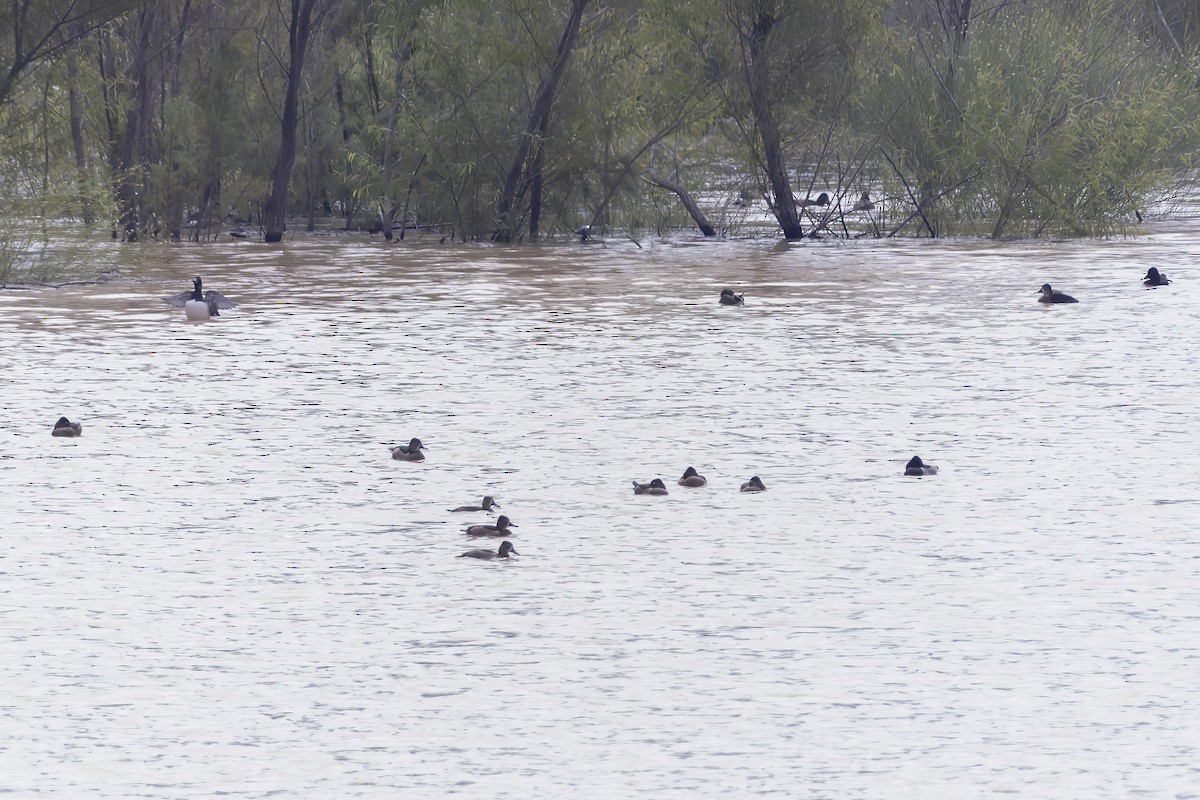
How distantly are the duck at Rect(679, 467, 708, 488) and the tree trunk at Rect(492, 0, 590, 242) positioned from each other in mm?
19702

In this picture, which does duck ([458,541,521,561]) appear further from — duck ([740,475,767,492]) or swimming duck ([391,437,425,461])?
swimming duck ([391,437,425,461])

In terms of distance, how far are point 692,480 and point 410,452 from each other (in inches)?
65.4

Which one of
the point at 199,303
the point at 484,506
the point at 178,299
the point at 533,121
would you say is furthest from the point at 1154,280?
the point at 484,506

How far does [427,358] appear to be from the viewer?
14758mm

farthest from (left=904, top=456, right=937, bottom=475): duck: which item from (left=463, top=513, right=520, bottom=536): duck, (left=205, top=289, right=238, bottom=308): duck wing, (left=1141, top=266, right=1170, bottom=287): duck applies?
(left=1141, top=266, right=1170, bottom=287): duck

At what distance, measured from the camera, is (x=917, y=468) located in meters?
9.45

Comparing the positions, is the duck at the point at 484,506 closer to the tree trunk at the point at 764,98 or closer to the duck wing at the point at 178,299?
the duck wing at the point at 178,299

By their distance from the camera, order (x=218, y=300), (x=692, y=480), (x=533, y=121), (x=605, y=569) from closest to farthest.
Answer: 1. (x=605, y=569)
2. (x=692, y=480)
3. (x=218, y=300)
4. (x=533, y=121)

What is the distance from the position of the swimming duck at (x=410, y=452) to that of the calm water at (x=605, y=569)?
3.0 inches

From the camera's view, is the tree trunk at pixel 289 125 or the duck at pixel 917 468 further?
the tree trunk at pixel 289 125

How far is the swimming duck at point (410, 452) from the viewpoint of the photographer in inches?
394

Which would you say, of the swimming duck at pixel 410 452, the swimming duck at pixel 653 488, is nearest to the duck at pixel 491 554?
the swimming duck at pixel 653 488

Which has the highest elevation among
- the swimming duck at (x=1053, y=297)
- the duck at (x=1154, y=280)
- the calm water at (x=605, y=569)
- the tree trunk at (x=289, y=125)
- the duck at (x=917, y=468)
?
the tree trunk at (x=289, y=125)

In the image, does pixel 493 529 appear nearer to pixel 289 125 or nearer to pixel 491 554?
pixel 491 554
